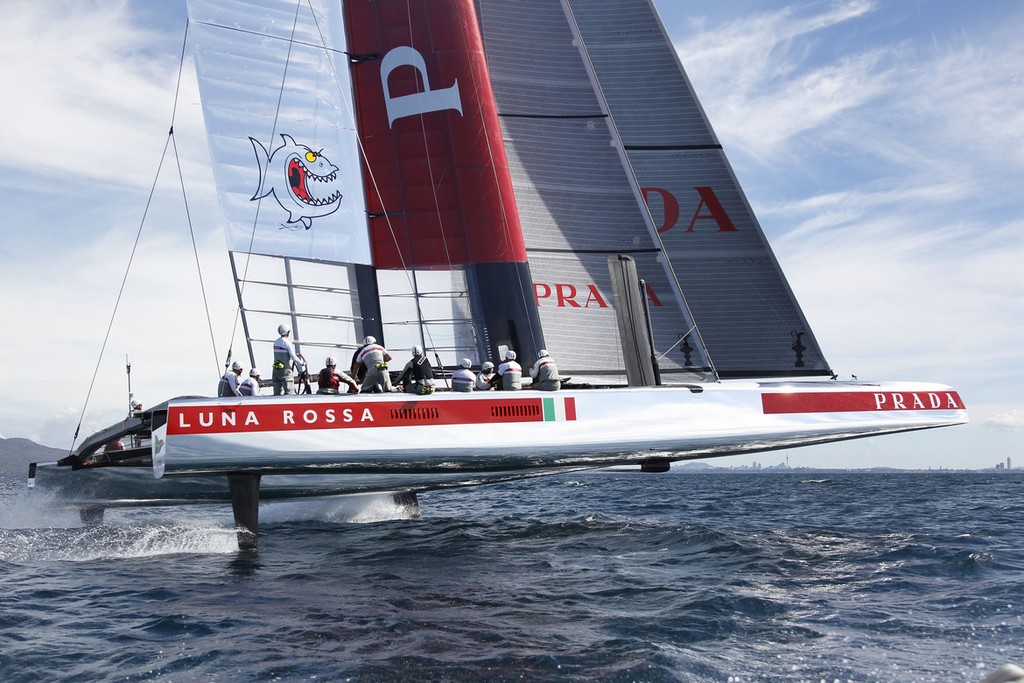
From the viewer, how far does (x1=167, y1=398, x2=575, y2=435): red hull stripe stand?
7.18m

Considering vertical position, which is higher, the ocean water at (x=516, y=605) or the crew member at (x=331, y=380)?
the crew member at (x=331, y=380)

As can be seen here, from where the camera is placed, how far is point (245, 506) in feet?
29.5

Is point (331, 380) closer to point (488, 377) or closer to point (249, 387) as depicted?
point (249, 387)

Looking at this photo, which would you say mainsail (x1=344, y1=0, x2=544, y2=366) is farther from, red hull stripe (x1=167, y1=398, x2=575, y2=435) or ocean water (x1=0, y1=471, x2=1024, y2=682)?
ocean water (x1=0, y1=471, x2=1024, y2=682)

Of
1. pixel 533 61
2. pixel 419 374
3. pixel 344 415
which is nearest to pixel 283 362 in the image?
pixel 419 374

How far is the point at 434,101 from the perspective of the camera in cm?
1116

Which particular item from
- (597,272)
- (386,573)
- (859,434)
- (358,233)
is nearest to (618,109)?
(597,272)

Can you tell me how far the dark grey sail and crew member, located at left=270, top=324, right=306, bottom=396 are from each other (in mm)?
3159

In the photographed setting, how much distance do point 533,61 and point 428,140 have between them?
7.30 ft

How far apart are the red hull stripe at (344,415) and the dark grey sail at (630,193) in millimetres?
2832

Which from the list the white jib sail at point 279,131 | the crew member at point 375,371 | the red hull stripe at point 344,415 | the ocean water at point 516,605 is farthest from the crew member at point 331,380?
the white jib sail at point 279,131

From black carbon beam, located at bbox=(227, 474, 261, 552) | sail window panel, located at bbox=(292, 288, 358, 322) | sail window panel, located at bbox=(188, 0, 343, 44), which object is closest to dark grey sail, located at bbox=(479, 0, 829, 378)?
sail window panel, located at bbox=(292, 288, 358, 322)

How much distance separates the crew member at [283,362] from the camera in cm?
899

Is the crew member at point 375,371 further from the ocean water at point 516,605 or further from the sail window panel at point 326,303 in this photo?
the sail window panel at point 326,303
